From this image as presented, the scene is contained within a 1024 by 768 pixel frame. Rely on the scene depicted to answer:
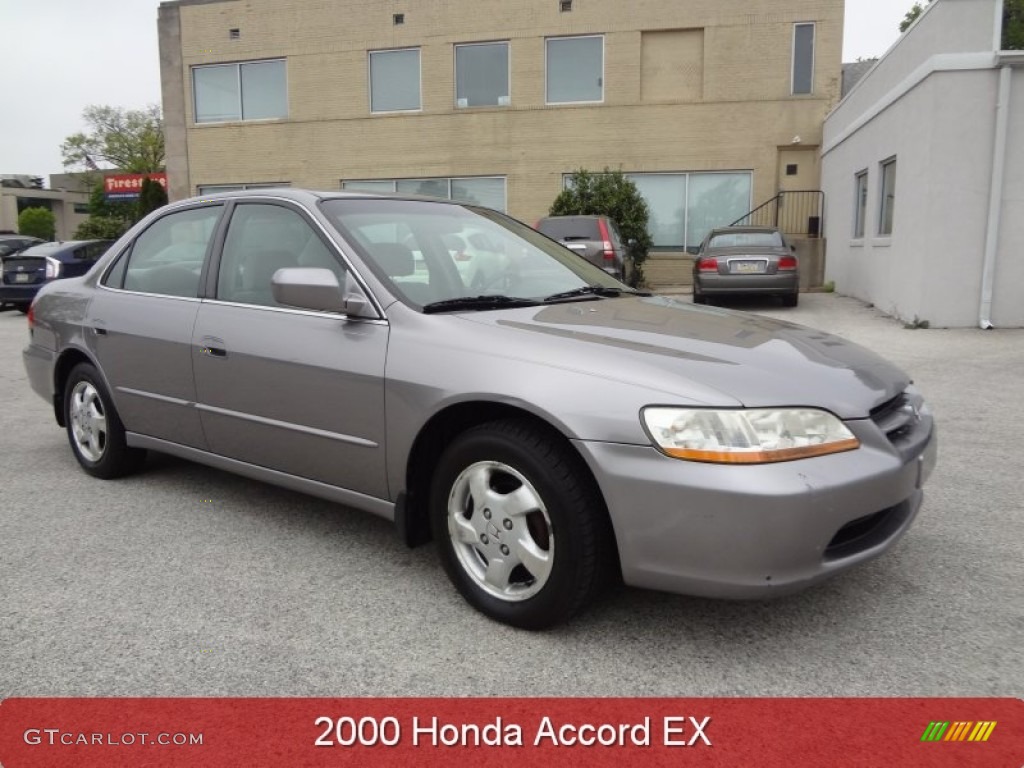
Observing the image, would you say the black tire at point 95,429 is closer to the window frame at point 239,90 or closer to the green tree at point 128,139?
the window frame at point 239,90

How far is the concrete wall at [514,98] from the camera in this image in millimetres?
18875

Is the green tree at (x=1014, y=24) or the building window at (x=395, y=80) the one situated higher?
the green tree at (x=1014, y=24)

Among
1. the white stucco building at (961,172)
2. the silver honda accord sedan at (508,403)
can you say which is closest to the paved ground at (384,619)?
the silver honda accord sedan at (508,403)

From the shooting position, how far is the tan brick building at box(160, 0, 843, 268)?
18.9m

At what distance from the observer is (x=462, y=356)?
2977 mm

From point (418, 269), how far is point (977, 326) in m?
9.97

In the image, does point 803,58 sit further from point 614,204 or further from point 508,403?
point 508,403

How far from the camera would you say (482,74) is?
20.3 meters

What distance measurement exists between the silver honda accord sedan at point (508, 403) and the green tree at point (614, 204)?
14.3 m

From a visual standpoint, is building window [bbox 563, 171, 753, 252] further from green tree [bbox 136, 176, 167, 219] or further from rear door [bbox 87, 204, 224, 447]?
rear door [bbox 87, 204, 224, 447]

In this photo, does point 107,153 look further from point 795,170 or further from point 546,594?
point 546,594

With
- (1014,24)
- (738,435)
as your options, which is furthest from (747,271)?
(1014,24)

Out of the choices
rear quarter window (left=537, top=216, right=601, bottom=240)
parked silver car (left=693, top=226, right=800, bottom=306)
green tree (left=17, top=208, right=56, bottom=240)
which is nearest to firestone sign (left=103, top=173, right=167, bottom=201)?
green tree (left=17, top=208, right=56, bottom=240)

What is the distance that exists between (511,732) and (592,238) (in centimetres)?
1071
